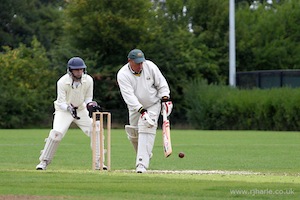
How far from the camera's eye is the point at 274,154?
83.5 ft

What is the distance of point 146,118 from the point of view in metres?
16.5

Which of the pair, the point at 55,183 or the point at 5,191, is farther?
the point at 55,183

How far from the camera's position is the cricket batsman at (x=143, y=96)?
16.5 meters

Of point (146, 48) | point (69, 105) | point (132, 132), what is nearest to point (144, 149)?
point (132, 132)

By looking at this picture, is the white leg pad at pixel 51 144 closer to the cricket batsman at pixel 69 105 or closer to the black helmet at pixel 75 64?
the cricket batsman at pixel 69 105

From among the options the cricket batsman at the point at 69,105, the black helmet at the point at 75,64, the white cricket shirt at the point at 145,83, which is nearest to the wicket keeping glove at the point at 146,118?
the white cricket shirt at the point at 145,83

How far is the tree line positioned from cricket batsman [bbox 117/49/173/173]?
35207 millimetres

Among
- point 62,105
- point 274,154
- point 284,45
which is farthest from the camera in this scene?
point 284,45

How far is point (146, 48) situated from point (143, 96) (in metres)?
40.4

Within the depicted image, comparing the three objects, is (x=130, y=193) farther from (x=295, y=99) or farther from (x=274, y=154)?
(x=295, y=99)

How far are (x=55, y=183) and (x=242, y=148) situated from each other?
16.2m

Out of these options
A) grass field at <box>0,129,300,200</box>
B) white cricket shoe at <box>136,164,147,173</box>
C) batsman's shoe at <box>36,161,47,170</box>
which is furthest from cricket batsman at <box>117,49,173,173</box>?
batsman's shoe at <box>36,161,47,170</box>

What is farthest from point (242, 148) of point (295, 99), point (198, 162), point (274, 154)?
point (295, 99)

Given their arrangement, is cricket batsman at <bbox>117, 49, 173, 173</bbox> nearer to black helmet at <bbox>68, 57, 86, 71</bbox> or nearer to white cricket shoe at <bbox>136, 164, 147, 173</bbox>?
white cricket shoe at <bbox>136, 164, 147, 173</bbox>
